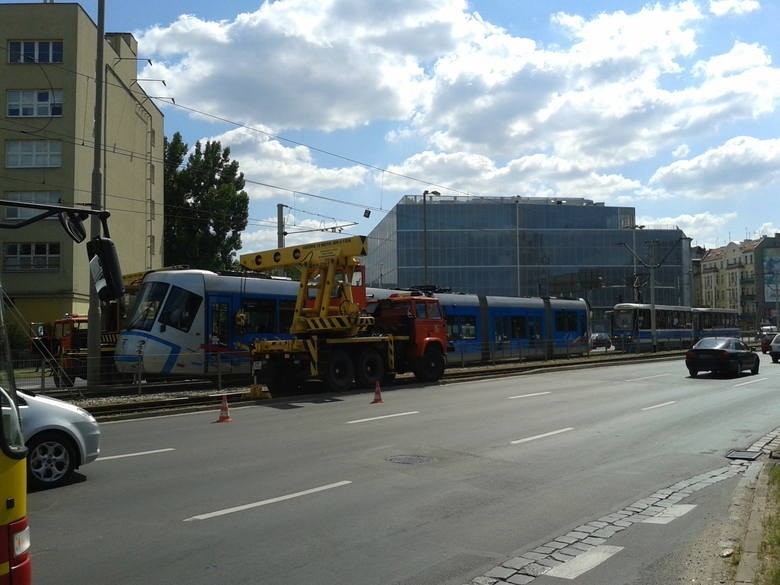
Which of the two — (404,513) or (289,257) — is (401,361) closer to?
(289,257)

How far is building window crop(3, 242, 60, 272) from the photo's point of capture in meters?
38.8

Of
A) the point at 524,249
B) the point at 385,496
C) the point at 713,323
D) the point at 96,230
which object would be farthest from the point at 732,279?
the point at 385,496

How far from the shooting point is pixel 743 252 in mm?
133000

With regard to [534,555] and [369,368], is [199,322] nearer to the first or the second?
[369,368]

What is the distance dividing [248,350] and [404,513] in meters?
16.4

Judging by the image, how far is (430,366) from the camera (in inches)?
946

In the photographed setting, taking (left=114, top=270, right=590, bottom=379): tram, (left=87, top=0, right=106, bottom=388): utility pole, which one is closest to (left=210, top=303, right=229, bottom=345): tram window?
(left=114, top=270, right=590, bottom=379): tram

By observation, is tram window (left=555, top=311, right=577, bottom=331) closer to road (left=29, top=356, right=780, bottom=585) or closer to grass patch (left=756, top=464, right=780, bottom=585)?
road (left=29, top=356, right=780, bottom=585)

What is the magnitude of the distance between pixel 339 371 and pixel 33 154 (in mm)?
27819

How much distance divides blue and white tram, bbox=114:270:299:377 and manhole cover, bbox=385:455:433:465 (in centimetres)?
1187

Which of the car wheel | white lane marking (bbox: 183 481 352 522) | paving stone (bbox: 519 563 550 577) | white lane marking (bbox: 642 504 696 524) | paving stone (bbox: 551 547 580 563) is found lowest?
white lane marking (bbox: 642 504 696 524)

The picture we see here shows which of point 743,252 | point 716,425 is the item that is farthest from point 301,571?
point 743,252

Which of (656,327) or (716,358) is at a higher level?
(656,327)

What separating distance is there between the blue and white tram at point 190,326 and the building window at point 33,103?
73.6ft
